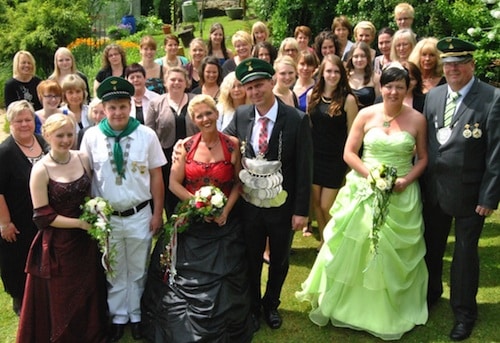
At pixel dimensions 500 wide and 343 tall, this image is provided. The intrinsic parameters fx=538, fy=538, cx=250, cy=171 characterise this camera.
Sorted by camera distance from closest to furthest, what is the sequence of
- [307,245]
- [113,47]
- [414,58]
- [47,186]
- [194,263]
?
1. [47,186]
2. [194,263]
3. [414,58]
4. [307,245]
5. [113,47]

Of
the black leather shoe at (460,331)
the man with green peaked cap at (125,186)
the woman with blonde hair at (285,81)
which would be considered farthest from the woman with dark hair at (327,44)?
the black leather shoe at (460,331)

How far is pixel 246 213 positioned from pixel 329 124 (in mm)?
1727

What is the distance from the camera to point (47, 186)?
15.0 ft

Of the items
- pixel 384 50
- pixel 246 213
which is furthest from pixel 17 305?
pixel 384 50

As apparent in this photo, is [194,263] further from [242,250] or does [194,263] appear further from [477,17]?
[477,17]

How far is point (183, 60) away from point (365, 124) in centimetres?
458

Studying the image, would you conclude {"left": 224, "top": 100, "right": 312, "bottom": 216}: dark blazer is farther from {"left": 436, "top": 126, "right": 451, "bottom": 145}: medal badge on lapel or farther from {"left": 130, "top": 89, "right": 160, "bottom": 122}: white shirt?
{"left": 130, "top": 89, "right": 160, "bottom": 122}: white shirt

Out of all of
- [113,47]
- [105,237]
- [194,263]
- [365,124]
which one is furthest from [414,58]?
[113,47]

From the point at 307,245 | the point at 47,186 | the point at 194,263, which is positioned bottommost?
the point at 307,245

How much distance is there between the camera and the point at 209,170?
496cm

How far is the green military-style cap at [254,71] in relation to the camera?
4738 millimetres

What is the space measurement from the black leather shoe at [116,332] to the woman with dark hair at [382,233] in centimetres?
191

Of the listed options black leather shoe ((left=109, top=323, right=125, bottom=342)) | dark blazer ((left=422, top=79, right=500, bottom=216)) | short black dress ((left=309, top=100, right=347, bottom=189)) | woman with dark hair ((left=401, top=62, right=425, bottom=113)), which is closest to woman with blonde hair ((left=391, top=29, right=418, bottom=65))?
woman with dark hair ((left=401, top=62, right=425, bottom=113))

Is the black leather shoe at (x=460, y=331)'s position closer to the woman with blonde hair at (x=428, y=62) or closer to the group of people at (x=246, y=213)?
the group of people at (x=246, y=213)
